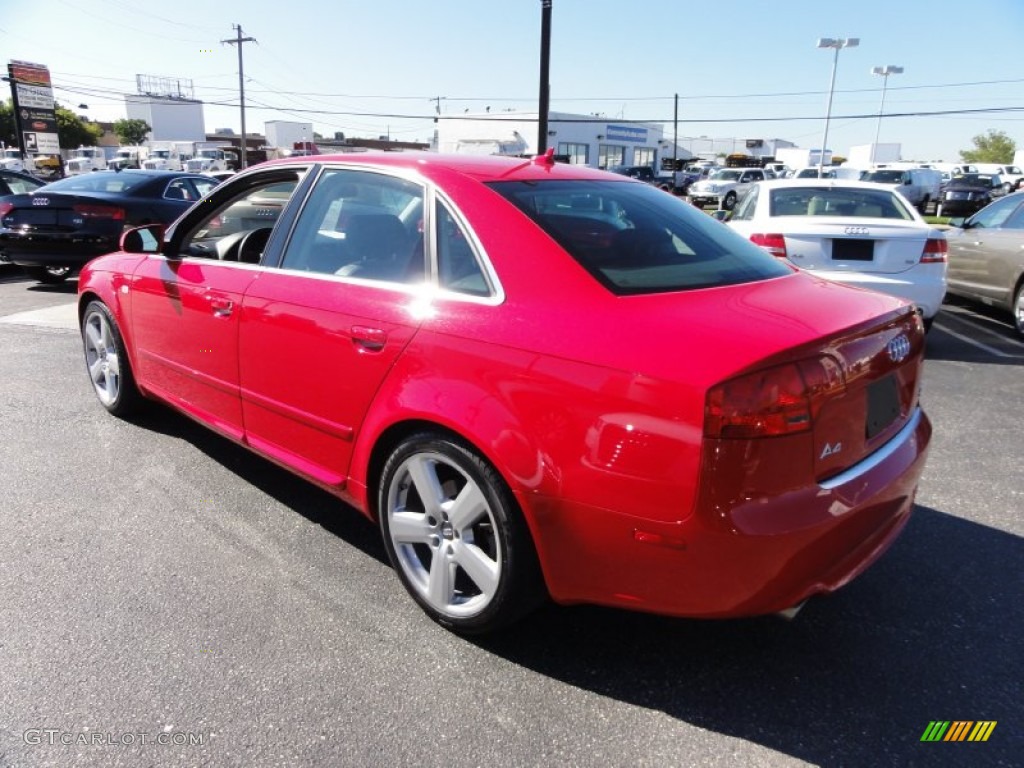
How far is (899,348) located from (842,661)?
1040 millimetres

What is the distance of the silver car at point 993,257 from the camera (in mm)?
7480

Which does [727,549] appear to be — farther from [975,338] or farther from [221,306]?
[975,338]

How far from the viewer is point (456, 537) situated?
250 cm

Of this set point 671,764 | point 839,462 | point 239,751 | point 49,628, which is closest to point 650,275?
point 839,462

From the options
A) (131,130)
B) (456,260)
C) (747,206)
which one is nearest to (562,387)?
(456,260)

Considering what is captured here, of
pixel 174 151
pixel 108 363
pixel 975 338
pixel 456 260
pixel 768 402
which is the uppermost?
pixel 174 151

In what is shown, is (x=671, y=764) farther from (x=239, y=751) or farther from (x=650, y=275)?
(x=650, y=275)

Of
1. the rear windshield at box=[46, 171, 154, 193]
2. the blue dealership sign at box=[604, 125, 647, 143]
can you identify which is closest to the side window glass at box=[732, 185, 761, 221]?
the rear windshield at box=[46, 171, 154, 193]

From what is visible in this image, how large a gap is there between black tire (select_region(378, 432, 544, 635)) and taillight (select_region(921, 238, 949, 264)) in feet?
17.8

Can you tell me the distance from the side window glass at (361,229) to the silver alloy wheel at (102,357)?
2.07 metres

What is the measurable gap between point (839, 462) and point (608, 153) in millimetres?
72088

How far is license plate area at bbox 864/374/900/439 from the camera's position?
2248mm

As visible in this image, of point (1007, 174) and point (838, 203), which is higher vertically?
point (1007, 174)

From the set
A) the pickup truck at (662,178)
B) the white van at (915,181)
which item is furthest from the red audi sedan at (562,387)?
the pickup truck at (662,178)
